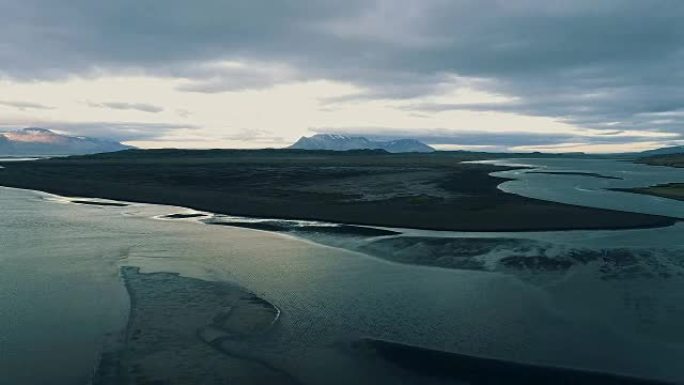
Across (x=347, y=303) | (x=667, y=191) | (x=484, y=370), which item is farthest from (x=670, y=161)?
(x=484, y=370)

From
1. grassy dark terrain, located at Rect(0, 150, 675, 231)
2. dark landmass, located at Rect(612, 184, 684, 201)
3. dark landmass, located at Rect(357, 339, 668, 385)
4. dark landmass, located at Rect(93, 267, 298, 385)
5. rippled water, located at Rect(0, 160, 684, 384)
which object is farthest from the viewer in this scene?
dark landmass, located at Rect(612, 184, 684, 201)

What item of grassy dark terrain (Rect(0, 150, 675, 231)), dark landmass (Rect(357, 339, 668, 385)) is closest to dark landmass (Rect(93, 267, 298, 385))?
dark landmass (Rect(357, 339, 668, 385))

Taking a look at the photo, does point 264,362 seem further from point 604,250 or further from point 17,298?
point 604,250

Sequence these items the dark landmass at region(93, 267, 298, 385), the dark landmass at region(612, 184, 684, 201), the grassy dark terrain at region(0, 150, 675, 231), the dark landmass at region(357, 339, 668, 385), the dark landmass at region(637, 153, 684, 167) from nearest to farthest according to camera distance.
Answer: the dark landmass at region(357, 339, 668, 385) → the dark landmass at region(93, 267, 298, 385) → the grassy dark terrain at region(0, 150, 675, 231) → the dark landmass at region(612, 184, 684, 201) → the dark landmass at region(637, 153, 684, 167)

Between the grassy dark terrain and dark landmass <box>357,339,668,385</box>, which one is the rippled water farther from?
the grassy dark terrain

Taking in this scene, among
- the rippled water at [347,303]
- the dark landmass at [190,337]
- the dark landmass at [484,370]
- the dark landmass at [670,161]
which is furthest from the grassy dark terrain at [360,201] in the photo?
the dark landmass at [670,161]

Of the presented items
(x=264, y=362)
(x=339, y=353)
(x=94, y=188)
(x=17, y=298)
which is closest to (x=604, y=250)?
(x=339, y=353)

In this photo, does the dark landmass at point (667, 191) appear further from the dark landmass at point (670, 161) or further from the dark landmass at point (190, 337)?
the dark landmass at point (670, 161)
